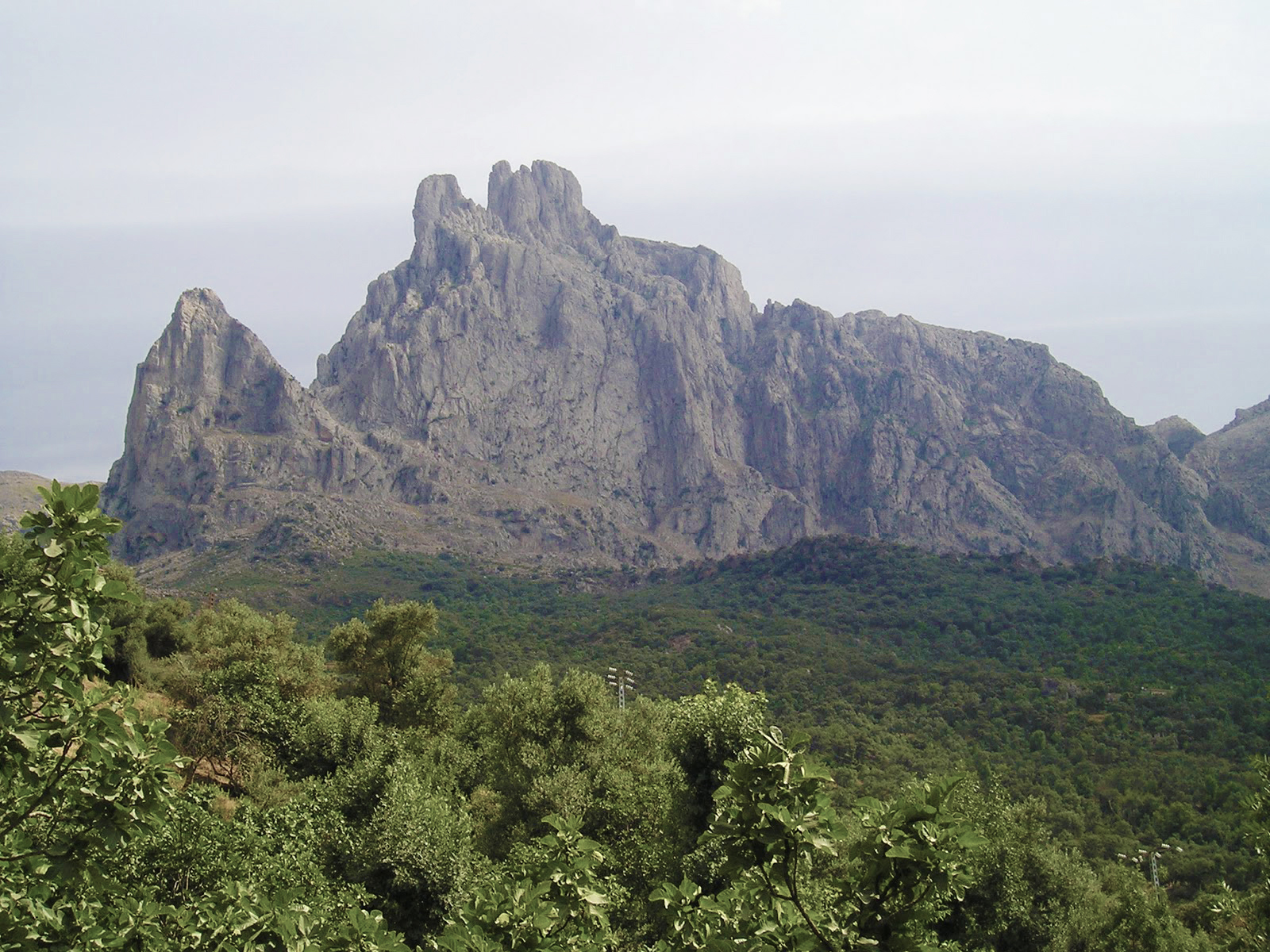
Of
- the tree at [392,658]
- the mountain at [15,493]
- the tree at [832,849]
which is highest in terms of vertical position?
the mountain at [15,493]

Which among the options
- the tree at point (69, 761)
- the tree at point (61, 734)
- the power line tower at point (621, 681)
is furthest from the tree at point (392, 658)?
the tree at point (61, 734)

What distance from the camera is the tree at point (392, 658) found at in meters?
40.1

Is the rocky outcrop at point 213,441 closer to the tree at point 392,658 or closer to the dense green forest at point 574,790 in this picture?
the dense green forest at point 574,790

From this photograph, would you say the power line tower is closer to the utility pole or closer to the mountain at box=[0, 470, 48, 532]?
the utility pole

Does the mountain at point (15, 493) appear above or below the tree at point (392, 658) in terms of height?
above

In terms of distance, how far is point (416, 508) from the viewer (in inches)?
7431

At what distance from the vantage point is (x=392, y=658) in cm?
4131

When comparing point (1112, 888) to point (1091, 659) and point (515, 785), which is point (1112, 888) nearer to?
point (515, 785)

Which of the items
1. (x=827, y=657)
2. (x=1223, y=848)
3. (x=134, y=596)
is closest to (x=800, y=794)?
(x=134, y=596)

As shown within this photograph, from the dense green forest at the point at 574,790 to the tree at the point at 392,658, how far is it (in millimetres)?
161

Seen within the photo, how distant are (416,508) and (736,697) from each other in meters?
173

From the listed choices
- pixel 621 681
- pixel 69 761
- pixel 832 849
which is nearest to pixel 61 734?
pixel 69 761

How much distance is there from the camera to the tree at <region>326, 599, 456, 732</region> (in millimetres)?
40062

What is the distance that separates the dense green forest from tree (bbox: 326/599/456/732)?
0.16m
